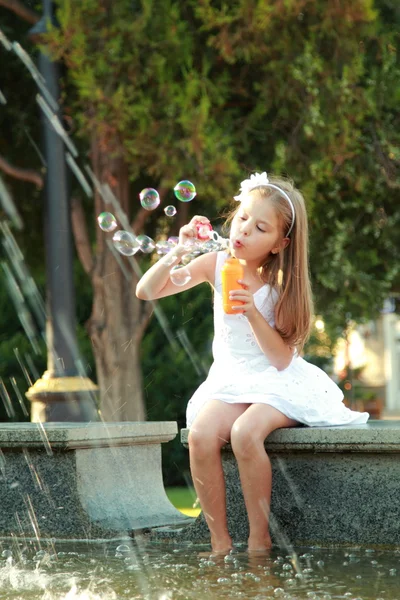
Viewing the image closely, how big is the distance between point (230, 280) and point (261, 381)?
47 centimetres

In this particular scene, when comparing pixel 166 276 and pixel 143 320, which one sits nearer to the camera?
pixel 166 276

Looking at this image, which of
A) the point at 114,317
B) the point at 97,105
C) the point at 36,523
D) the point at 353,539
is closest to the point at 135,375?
the point at 114,317

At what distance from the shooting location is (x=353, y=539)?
4191 mm

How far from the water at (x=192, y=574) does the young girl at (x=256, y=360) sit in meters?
0.26

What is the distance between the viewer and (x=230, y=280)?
403 cm

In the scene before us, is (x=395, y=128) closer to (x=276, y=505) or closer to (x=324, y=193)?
(x=324, y=193)

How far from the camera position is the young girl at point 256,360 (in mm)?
4078

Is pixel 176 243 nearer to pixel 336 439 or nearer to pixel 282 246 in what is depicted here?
pixel 282 246

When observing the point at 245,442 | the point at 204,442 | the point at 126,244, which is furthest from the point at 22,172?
the point at 245,442

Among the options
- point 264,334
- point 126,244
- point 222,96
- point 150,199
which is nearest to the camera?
point 264,334

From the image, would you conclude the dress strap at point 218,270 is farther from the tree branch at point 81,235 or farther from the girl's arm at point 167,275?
the tree branch at point 81,235

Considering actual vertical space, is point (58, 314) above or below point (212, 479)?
above

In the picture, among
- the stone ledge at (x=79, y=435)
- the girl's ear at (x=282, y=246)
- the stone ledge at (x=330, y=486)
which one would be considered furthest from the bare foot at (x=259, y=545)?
the girl's ear at (x=282, y=246)

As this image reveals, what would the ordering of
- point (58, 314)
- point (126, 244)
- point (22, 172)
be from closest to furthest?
point (126, 244) → point (58, 314) → point (22, 172)
